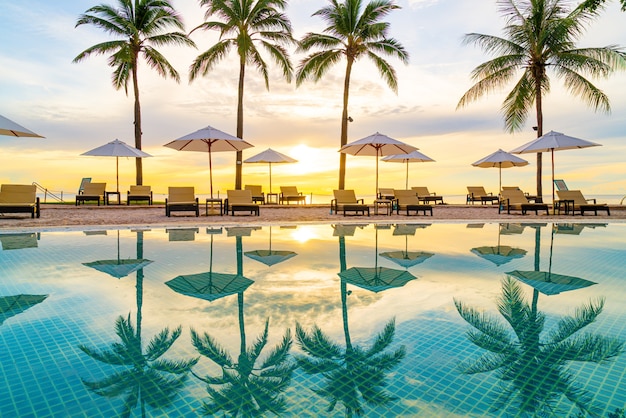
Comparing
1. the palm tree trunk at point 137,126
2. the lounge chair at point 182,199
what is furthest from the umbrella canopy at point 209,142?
the palm tree trunk at point 137,126

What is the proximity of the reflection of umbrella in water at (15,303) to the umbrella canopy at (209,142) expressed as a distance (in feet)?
32.2

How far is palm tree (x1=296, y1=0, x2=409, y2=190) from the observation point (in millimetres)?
19016

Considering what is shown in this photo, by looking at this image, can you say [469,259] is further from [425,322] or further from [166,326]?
[166,326]

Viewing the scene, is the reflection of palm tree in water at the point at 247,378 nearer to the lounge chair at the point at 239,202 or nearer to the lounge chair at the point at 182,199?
the lounge chair at the point at 182,199

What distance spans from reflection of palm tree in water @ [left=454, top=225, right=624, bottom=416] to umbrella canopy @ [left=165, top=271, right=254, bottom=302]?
2.71 m

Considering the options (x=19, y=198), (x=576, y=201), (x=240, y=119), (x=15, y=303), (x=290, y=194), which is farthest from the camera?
(x=290, y=194)

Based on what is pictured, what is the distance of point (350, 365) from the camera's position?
9.45 ft

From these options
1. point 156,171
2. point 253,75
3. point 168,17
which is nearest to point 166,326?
point 253,75

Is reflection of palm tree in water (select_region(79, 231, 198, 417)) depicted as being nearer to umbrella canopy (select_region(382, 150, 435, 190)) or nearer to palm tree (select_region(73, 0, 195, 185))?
palm tree (select_region(73, 0, 195, 185))

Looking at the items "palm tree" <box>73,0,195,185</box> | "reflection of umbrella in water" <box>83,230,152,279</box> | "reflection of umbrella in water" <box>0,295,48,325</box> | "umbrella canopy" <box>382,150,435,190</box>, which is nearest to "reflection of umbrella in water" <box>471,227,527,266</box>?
"reflection of umbrella in water" <box>83,230,152,279</box>

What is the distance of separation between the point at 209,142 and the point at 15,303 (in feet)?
35.4

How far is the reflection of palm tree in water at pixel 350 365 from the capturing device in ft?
7.96

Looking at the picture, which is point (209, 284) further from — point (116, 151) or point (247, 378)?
point (116, 151)

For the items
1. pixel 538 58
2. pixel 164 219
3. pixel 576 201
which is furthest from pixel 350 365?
pixel 538 58
